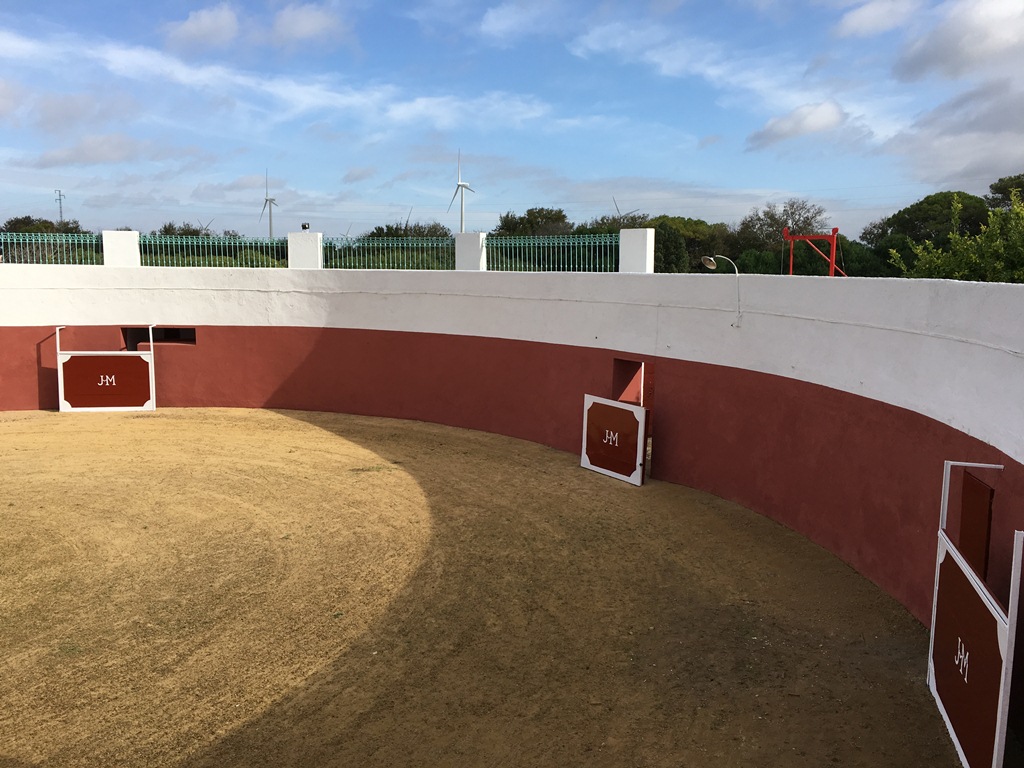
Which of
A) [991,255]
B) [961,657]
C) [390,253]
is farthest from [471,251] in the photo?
[961,657]

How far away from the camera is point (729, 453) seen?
11.2m

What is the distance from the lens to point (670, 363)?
12.3 m

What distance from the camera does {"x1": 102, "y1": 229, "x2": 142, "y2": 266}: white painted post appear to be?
17234mm

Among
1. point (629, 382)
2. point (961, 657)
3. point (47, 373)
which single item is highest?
point (629, 382)

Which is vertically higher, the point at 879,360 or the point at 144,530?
the point at 879,360

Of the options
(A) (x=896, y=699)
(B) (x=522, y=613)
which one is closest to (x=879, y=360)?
(A) (x=896, y=699)

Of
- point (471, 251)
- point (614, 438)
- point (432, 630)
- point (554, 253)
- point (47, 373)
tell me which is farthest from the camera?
point (47, 373)

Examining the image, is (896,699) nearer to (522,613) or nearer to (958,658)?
(958,658)

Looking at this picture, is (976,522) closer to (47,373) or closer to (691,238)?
(47,373)

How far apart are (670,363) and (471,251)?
538cm

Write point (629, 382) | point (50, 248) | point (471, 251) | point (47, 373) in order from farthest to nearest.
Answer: point (50, 248)
point (47, 373)
point (471, 251)
point (629, 382)

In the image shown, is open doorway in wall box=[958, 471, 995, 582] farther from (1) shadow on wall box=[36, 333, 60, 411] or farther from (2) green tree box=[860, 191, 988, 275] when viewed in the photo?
(2) green tree box=[860, 191, 988, 275]

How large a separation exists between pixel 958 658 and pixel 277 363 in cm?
1431

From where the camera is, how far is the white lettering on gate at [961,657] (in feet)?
18.0
